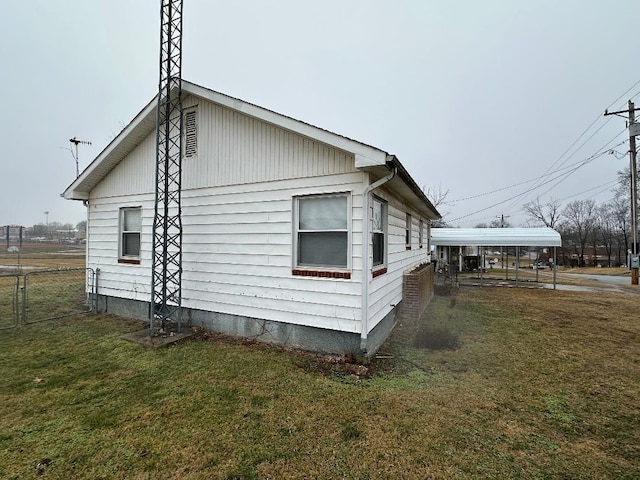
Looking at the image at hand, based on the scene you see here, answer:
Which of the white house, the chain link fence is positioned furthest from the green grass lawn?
the chain link fence

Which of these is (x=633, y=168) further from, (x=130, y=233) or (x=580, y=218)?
(x=580, y=218)

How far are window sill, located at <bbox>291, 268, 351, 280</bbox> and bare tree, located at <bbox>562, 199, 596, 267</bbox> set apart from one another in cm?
5920

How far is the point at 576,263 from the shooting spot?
4034cm

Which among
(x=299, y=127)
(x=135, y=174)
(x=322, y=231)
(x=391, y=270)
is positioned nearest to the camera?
(x=299, y=127)

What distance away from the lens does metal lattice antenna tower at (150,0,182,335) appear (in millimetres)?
6004

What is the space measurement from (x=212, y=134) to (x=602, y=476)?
7.23 metres

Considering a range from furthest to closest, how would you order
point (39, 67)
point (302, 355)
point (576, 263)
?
1. point (576, 263)
2. point (39, 67)
3. point (302, 355)

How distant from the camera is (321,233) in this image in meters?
5.20

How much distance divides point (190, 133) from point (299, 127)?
3009 mm

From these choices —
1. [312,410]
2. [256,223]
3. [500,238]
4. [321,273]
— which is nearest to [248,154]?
[256,223]

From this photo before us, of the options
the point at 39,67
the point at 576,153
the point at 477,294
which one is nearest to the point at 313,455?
the point at 477,294

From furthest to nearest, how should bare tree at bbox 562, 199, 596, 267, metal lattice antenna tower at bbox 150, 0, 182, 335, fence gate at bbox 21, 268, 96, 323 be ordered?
bare tree at bbox 562, 199, 596, 267 < fence gate at bbox 21, 268, 96, 323 < metal lattice antenna tower at bbox 150, 0, 182, 335

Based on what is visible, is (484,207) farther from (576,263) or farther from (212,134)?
(212,134)

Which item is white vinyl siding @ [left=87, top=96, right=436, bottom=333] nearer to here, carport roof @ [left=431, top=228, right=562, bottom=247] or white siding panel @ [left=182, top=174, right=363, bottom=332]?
white siding panel @ [left=182, top=174, right=363, bottom=332]
